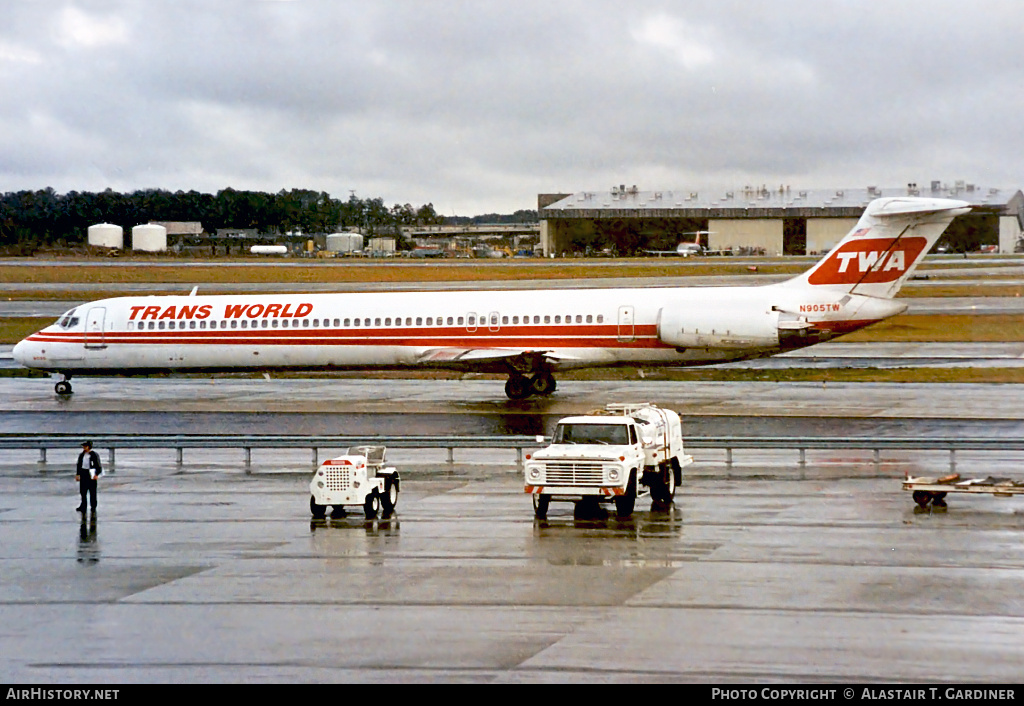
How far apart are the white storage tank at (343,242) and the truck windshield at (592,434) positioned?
8168cm

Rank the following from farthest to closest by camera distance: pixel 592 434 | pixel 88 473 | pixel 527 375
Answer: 1. pixel 527 375
2. pixel 88 473
3. pixel 592 434

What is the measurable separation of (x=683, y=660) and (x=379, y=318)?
93.7 feet

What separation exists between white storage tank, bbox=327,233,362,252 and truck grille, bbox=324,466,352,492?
81.2 metres

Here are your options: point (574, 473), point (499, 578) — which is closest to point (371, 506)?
point (574, 473)

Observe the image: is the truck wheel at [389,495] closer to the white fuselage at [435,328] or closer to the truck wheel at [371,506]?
the truck wheel at [371,506]

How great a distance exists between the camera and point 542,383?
39.3 metres

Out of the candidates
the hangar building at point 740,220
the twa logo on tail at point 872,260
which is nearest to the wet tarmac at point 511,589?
the twa logo on tail at point 872,260

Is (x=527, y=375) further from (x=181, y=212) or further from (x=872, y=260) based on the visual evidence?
(x=181, y=212)

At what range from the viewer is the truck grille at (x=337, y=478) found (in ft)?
69.3

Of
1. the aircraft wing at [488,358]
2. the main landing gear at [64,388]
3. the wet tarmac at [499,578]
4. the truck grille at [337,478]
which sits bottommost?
the wet tarmac at [499,578]

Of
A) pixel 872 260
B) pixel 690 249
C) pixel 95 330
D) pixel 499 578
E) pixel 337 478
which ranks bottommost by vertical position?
pixel 499 578

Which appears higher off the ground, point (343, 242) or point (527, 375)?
point (343, 242)

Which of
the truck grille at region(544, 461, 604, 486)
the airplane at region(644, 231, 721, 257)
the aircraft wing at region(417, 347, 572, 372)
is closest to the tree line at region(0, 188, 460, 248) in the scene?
the airplane at region(644, 231, 721, 257)

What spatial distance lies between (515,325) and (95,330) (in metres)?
14.3
